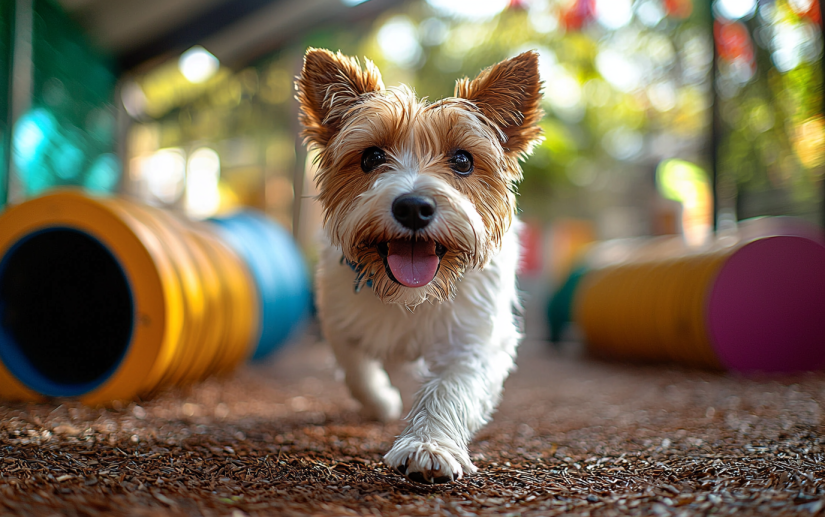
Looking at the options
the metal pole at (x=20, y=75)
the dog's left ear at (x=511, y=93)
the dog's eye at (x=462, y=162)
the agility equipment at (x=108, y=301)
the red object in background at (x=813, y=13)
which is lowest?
the agility equipment at (x=108, y=301)

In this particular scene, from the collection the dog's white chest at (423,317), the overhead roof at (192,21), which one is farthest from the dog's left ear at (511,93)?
the overhead roof at (192,21)

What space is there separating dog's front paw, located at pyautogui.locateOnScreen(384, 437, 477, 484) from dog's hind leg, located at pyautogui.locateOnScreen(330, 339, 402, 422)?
1.07m

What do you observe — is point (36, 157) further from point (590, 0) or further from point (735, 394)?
point (590, 0)

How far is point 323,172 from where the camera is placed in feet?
9.70

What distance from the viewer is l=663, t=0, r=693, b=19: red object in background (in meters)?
10.6

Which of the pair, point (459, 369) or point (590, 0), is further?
point (590, 0)

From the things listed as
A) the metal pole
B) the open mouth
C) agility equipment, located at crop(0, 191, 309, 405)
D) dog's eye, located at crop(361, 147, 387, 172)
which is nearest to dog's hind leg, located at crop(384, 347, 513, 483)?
the open mouth

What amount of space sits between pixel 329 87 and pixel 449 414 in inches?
66.6

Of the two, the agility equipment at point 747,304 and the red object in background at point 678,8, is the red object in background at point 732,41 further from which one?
the red object in background at point 678,8

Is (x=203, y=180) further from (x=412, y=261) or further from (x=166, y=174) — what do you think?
(x=412, y=261)

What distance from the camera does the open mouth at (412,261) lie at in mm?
2490

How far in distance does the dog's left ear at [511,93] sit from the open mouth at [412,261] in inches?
33.2

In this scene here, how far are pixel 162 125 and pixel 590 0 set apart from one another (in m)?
9.01

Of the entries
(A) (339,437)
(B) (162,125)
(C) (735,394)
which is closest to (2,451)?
(A) (339,437)
